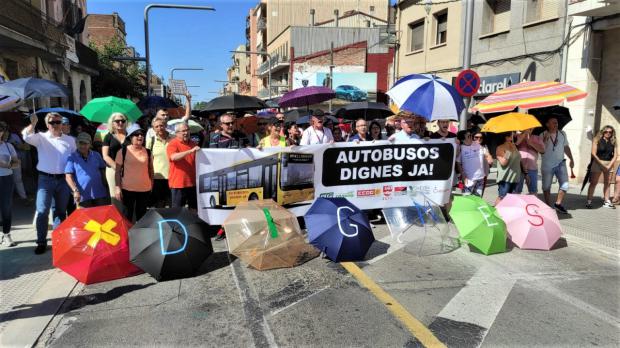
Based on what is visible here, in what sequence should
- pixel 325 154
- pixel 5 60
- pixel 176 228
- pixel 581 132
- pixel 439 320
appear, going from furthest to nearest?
pixel 5 60 < pixel 581 132 < pixel 325 154 < pixel 176 228 < pixel 439 320

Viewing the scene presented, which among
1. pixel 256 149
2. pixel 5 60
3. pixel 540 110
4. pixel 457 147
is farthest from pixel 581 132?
pixel 5 60

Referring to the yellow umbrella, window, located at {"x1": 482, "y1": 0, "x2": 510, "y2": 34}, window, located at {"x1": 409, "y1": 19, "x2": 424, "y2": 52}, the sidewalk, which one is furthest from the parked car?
the yellow umbrella

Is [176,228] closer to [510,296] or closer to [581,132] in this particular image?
[510,296]

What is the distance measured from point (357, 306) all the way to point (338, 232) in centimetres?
130

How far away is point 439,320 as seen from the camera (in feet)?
12.3

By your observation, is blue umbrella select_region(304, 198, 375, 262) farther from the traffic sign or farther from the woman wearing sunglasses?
the traffic sign

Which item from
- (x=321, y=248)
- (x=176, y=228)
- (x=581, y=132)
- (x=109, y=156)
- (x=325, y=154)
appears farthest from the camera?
(x=581, y=132)

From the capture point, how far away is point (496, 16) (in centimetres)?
1516

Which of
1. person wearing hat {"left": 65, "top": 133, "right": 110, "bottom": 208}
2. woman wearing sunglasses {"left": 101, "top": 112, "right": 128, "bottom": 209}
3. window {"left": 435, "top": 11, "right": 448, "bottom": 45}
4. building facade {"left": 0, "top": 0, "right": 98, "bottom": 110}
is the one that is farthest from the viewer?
window {"left": 435, "top": 11, "right": 448, "bottom": 45}

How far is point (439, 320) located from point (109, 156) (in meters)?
4.71

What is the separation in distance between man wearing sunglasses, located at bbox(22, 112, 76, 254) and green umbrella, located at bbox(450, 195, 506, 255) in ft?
17.2

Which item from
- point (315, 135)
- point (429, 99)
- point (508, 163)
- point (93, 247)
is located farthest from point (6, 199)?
point (508, 163)

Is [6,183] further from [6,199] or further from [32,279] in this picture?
[32,279]

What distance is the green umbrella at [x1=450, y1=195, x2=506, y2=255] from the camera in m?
5.53
